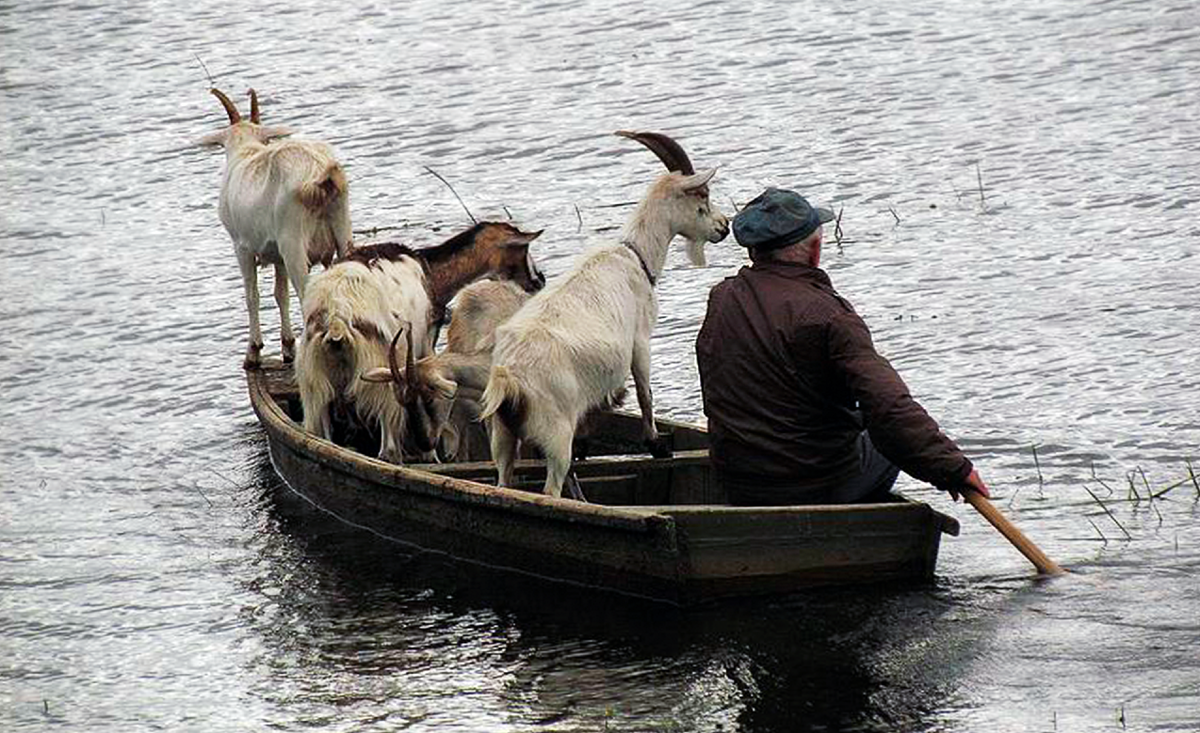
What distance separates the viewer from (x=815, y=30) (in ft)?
77.7

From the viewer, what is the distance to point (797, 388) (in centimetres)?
946

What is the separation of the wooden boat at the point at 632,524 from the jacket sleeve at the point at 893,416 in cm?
35

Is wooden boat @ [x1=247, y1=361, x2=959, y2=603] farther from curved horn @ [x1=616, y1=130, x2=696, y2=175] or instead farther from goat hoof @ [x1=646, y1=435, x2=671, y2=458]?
curved horn @ [x1=616, y1=130, x2=696, y2=175]

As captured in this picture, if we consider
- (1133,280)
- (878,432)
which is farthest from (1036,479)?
(1133,280)

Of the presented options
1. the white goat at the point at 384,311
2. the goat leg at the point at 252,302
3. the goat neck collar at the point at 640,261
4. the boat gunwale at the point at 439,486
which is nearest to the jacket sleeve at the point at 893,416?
the boat gunwale at the point at 439,486

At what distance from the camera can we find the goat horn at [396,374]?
10.7 m

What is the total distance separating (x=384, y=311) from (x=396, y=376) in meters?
0.60

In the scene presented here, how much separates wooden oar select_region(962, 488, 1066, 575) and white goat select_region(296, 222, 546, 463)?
9.62ft

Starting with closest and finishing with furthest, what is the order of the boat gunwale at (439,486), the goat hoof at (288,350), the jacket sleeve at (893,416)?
the jacket sleeve at (893,416)
the boat gunwale at (439,486)
the goat hoof at (288,350)

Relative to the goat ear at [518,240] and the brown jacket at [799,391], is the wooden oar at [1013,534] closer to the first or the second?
the brown jacket at [799,391]

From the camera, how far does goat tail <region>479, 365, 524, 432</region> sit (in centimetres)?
978

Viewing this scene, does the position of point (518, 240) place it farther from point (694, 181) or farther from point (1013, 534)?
point (1013, 534)

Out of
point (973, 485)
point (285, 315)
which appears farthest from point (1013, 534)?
point (285, 315)

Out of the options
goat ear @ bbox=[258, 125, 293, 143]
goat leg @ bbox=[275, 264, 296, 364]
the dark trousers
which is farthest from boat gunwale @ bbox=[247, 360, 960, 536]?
goat ear @ bbox=[258, 125, 293, 143]
